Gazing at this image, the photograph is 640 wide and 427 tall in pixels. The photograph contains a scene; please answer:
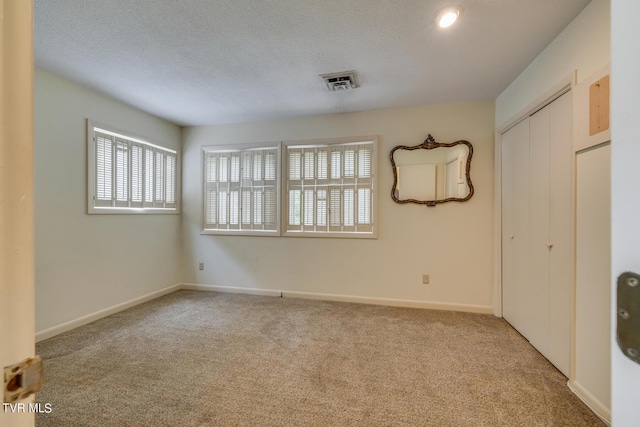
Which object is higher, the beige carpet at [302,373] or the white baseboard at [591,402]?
the white baseboard at [591,402]

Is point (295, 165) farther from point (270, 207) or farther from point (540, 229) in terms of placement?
point (540, 229)

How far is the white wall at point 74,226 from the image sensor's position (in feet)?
8.50

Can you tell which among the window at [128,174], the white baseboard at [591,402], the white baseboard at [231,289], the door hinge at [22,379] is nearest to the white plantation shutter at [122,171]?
the window at [128,174]

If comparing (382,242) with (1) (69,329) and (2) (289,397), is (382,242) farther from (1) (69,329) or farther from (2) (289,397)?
(1) (69,329)

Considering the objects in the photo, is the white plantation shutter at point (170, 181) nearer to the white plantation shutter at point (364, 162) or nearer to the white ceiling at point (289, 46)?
the white ceiling at point (289, 46)

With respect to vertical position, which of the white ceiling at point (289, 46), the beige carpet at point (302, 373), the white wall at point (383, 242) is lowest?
the beige carpet at point (302, 373)

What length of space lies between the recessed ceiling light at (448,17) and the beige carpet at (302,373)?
2538 millimetres

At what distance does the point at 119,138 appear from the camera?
11.0 ft

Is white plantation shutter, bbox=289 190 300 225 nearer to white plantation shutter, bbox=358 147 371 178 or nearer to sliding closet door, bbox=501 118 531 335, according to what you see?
white plantation shutter, bbox=358 147 371 178

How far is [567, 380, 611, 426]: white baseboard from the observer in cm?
161

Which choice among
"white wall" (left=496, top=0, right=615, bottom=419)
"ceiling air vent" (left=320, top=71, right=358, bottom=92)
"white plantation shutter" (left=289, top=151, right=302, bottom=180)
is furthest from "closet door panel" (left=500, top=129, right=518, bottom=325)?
"white plantation shutter" (left=289, top=151, right=302, bottom=180)

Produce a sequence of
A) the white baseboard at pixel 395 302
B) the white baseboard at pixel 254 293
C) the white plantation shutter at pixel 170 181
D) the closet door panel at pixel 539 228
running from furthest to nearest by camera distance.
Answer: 1. the white plantation shutter at pixel 170 181
2. the white baseboard at pixel 395 302
3. the white baseboard at pixel 254 293
4. the closet door panel at pixel 539 228

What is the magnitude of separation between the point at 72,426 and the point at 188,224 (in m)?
2.99

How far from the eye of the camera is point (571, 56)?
1.93 m
